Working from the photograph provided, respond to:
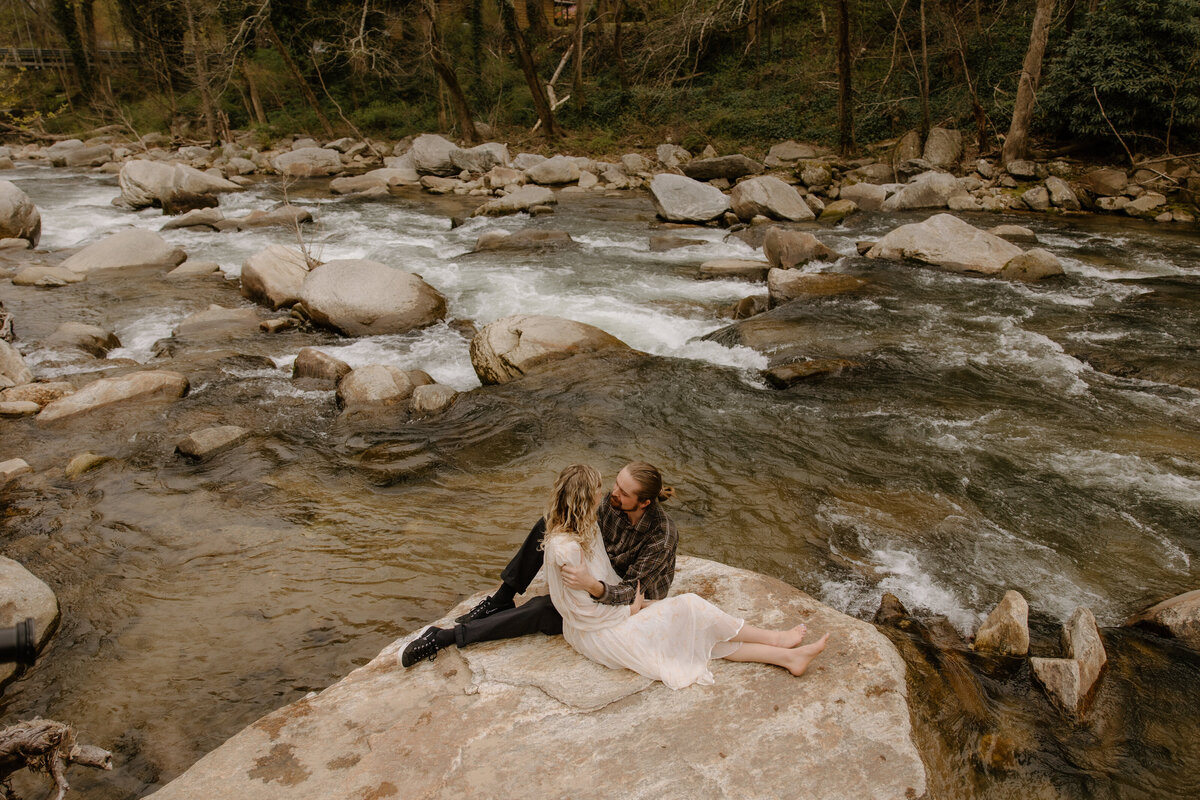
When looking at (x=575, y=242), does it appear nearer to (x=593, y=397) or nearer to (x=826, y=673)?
(x=593, y=397)

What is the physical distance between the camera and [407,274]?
10531mm

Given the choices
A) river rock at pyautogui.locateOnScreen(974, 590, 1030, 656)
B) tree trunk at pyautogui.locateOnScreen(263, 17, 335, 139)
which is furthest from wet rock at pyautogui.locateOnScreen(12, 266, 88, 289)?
tree trunk at pyautogui.locateOnScreen(263, 17, 335, 139)

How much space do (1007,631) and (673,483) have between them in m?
2.77

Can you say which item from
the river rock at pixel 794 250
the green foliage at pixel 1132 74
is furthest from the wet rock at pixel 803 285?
the green foliage at pixel 1132 74

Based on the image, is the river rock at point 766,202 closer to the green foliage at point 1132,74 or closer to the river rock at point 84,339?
the green foliage at point 1132,74

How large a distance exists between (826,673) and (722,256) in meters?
10.9

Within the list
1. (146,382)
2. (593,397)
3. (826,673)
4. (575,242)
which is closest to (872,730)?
(826,673)

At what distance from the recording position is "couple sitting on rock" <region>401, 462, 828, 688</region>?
3.32 m

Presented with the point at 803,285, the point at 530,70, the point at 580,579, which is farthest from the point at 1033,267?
the point at 530,70

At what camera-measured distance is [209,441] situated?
6.67 metres

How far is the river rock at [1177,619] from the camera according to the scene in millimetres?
4043

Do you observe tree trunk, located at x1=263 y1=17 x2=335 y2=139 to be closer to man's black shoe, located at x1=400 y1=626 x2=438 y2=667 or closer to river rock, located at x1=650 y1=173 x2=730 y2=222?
river rock, located at x1=650 y1=173 x2=730 y2=222

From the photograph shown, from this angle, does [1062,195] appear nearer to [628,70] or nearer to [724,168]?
[724,168]

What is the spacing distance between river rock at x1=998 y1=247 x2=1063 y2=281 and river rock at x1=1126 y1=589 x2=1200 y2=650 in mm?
8157
